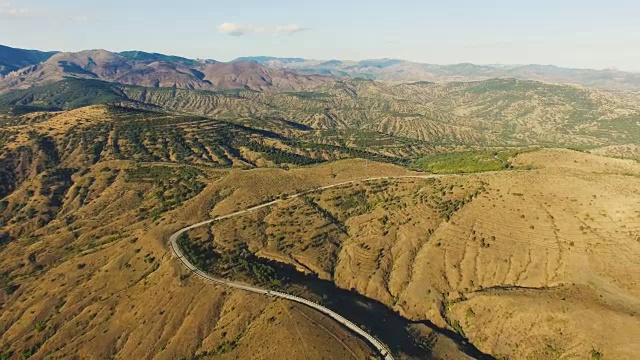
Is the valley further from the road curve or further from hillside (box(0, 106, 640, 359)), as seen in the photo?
the road curve

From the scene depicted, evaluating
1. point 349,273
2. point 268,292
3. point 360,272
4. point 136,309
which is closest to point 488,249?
point 360,272

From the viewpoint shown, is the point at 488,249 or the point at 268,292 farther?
the point at 488,249

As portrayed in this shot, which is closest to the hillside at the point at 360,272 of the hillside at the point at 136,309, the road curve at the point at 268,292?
the hillside at the point at 136,309

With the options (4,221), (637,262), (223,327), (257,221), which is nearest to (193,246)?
(257,221)

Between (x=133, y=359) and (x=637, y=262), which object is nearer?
(x=133, y=359)

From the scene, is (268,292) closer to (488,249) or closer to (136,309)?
(136,309)

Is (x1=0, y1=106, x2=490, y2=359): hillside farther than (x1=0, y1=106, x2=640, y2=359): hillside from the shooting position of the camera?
No

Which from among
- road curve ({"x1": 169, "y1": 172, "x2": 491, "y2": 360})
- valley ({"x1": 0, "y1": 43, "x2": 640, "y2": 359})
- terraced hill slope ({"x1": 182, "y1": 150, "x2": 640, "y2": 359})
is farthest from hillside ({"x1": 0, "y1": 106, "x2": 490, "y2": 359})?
terraced hill slope ({"x1": 182, "y1": 150, "x2": 640, "y2": 359})

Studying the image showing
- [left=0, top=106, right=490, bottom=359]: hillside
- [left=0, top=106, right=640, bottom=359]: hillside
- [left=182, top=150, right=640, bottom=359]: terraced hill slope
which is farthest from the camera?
[left=182, top=150, right=640, bottom=359]: terraced hill slope

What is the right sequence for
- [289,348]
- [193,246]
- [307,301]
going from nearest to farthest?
1. [289,348]
2. [307,301]
3. [193,246]

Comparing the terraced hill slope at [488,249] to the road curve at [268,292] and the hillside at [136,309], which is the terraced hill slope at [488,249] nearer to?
the road curve at [268,292]

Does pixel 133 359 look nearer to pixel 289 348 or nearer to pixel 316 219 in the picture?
pixel 289 348
